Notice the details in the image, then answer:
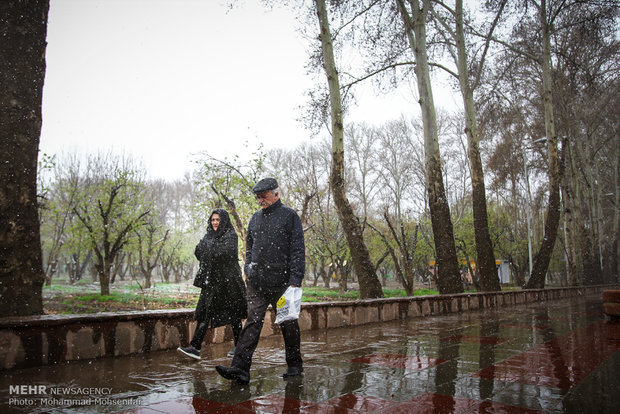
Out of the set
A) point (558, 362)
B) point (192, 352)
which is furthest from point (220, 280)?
point (558, 362)

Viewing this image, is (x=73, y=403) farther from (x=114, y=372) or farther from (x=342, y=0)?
(x=342, y=0)

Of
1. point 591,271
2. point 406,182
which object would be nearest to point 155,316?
point 591,271

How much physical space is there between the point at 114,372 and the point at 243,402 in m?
1.61

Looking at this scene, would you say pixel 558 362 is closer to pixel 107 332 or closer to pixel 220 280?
pixel 220 280

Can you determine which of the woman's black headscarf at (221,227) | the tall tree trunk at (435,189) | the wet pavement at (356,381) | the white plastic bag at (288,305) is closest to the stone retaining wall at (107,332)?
the wet pavement at (356,381)

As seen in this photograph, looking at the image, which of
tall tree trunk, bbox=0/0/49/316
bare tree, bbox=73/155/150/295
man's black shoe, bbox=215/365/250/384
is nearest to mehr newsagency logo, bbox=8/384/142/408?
man's black shoe, bbox=215/365/250/384

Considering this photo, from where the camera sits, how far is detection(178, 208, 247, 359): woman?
4.80m

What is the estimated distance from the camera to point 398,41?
16516 millimetres

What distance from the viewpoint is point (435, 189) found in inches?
509

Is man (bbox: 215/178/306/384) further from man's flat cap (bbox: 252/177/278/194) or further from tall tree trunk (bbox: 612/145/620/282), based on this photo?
tall tree trunk (bbox: 612/145/620/282)

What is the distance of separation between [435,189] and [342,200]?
3.51m

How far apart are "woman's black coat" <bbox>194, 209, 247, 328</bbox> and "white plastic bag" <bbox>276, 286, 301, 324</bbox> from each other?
1.14 meters

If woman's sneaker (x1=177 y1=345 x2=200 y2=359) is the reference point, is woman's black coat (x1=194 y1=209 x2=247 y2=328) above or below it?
above

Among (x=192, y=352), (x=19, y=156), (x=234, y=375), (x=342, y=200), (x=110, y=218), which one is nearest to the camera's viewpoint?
(x=234, y=375)
